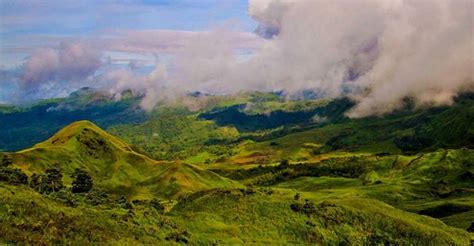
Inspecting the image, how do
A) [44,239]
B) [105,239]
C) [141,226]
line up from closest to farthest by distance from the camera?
[44,239]
[105,239]
[141,226]

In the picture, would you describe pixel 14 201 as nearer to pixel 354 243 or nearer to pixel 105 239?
pixel 105 239

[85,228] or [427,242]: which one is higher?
[85,228]

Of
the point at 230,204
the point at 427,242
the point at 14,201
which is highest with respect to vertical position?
the point at 14,201

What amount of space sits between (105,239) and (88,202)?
98.1 ft

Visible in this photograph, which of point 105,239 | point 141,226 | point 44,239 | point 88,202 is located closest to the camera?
point 44,239

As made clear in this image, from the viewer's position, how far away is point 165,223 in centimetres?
10506

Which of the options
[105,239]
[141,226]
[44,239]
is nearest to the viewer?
[44,239]

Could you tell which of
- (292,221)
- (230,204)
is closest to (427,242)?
(292,221)

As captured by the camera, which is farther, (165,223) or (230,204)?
(230,204)

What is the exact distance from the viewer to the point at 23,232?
82812 mm

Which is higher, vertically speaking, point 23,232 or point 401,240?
point 23,232

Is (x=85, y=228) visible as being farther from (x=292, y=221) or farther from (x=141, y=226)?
(x=292, y=221)

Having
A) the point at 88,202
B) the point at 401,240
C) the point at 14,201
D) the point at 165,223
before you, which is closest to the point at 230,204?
the point at 165,223

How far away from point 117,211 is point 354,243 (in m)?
53.1
